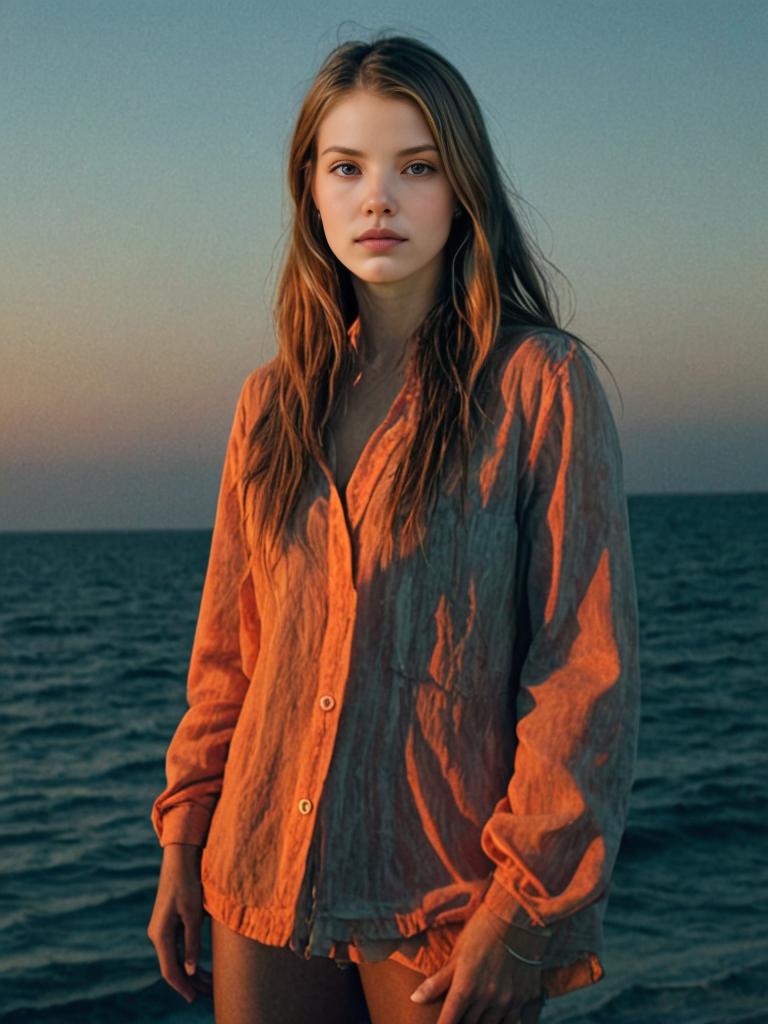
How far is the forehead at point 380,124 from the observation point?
1.92 m

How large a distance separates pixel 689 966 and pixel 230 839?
17.5 feet

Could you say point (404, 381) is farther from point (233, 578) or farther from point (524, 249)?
point (233, 578)

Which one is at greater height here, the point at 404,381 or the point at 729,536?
the point at 404,381

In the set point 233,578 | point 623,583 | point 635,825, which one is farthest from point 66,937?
point 623,583

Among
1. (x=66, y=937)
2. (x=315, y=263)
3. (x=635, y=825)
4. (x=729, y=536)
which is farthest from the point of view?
(x=729, y=536)

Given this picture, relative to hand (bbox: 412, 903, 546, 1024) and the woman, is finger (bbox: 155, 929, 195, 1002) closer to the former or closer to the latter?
the woman

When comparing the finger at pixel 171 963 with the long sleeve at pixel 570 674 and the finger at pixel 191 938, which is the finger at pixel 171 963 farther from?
the long sleeve at pixel 570 674

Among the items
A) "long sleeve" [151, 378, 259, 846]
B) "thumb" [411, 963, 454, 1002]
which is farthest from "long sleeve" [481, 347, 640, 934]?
"long sleeve" [151, 378, 259, 846]

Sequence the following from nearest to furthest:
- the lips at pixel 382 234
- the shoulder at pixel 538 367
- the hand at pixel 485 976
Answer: the hand at pixel 485 976 → the shoulder at pixel 538 367 → the lips at pixel 382 234

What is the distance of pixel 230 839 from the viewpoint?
1994mm

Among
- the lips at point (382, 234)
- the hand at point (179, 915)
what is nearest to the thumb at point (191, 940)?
the hand at point (179, 915)

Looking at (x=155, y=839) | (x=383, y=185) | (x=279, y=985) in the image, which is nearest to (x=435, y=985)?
(x=279, y=985)

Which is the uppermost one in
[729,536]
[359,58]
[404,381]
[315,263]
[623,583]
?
[359,58]

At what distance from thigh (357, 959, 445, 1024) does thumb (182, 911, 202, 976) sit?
32 centimetres
